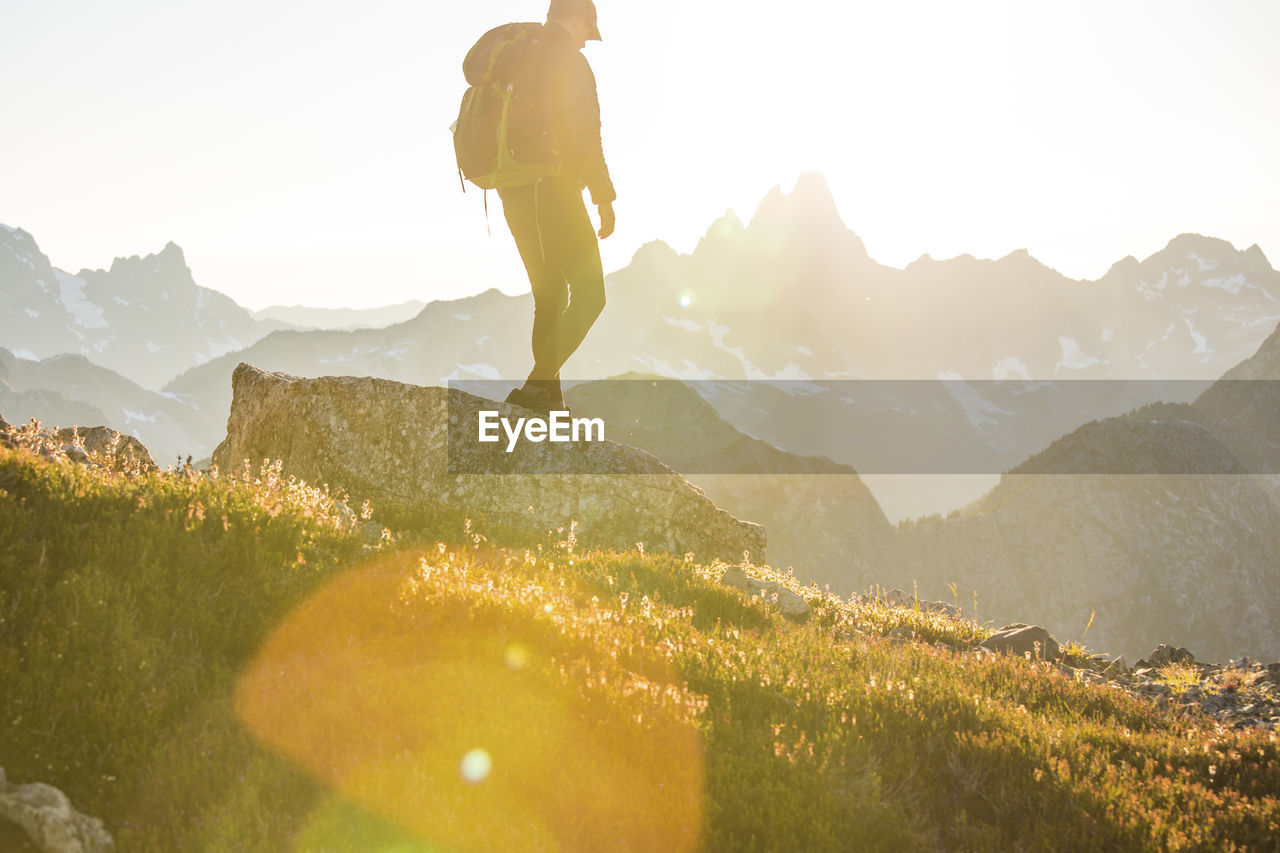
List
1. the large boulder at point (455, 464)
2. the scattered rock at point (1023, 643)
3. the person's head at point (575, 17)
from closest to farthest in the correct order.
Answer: the person's head at point (575, 17) < the scattered rock at point (1023, 643) < the large boulder at point (455, 464)

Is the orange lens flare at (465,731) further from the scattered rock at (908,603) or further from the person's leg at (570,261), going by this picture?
the scattered rock at (908,603)

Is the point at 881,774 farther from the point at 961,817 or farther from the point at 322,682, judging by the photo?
the point at 322,682

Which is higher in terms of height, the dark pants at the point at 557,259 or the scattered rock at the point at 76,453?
the dark pants at the point at 557,259

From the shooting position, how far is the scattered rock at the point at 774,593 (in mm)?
8116

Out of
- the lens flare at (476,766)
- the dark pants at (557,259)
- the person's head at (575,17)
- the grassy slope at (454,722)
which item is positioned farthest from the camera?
the dark pants at (557,259)

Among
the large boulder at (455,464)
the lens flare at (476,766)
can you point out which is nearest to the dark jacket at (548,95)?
the large boulder at (455,464)

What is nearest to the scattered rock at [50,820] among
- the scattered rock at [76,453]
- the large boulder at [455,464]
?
the scattered rock at [76,453]

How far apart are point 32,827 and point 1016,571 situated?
20136 cm

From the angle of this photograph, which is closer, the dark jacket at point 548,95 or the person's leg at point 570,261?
the dark jacket at point 548,95

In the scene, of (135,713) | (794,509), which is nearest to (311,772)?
(135,713)

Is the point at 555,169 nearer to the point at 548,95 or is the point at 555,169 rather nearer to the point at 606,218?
the point at 548,95

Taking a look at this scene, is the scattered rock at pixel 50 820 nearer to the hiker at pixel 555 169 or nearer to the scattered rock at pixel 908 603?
the hiker at pixel 555 169

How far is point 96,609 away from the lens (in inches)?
148

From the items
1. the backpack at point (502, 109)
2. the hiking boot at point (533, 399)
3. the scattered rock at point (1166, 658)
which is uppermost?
the backpack at point (502, 109)
